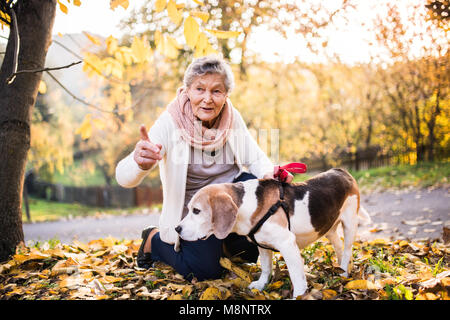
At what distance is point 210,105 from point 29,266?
2.22m

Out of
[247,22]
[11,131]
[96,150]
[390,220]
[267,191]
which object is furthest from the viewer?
[96,150]

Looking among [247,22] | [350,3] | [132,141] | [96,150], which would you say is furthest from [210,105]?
[96,150]

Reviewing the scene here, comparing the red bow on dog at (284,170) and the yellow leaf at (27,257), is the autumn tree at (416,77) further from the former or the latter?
the yellow leaf at (27,257)

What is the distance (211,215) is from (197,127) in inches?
38.6

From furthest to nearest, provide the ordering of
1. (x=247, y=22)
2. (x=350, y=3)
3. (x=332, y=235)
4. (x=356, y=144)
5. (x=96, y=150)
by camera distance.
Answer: (x=96, y=150) < (x=356, y=144) < (x=247, y=22) < (x=350, y=3) < (x=332, y=235)

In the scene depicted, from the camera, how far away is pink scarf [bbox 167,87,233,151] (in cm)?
303

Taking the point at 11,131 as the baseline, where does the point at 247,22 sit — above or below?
above

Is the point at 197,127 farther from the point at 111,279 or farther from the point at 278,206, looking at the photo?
the point at 111,279

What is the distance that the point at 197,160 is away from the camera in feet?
10.5

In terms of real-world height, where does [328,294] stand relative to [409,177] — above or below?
below

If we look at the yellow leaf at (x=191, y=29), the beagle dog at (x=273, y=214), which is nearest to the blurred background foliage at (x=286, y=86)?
the yellow leaf at (x=191, y=29)

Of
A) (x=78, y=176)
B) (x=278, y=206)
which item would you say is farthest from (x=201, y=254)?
(x=78, y=176)

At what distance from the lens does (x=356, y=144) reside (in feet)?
48.4

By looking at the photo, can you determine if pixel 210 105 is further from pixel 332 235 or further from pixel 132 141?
pixel 132 141
